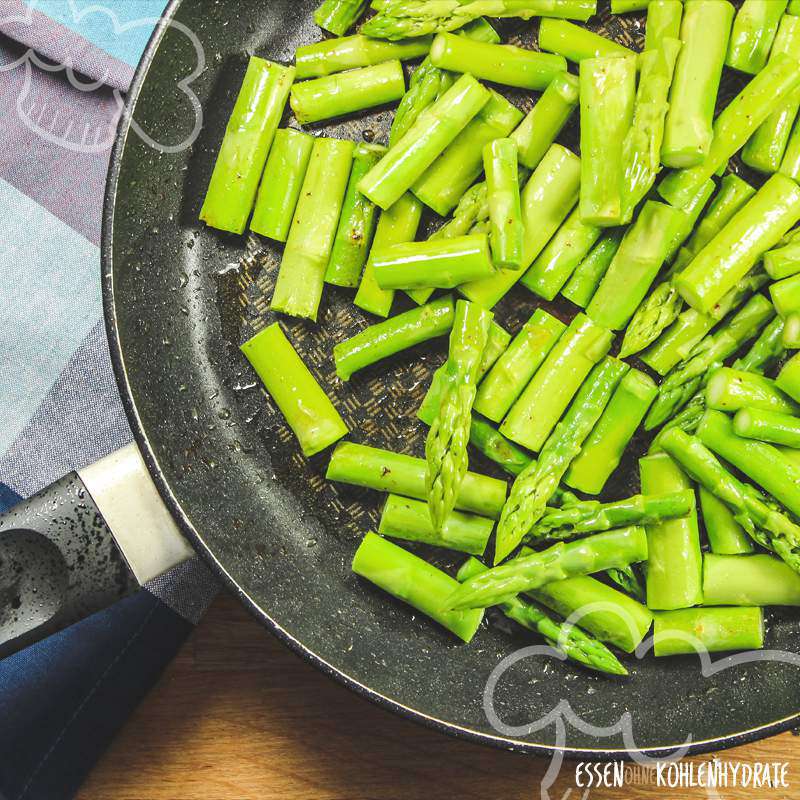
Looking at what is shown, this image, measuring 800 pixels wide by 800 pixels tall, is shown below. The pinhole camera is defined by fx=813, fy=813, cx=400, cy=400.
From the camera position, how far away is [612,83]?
2.48 meters

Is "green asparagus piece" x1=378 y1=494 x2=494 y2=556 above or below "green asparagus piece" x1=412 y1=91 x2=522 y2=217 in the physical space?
below

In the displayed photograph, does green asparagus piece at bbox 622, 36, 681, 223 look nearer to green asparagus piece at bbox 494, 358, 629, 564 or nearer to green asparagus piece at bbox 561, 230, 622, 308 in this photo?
green asparagus piece at bbox 561, 230, 622, 308

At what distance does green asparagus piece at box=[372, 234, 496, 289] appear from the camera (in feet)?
8.11

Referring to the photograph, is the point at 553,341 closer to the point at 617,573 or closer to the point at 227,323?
the point at 617,573

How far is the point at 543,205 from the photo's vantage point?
2.58 m

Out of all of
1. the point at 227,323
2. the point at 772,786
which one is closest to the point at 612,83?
the point at 227,323

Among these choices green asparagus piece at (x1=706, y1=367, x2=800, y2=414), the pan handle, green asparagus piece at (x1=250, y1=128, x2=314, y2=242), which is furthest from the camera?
green asparagus piece at (x1=250, y1=128, x2=314, y2=242)

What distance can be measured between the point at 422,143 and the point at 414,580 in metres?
1.37

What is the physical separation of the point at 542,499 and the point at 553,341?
516mm

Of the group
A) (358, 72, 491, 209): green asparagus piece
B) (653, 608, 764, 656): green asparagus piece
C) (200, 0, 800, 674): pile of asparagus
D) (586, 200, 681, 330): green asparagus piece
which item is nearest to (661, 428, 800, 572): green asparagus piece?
(200, 0, 800, 674): pile of asparagus

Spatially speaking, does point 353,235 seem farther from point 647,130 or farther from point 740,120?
point 740,120

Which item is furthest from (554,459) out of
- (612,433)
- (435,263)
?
(435,263)

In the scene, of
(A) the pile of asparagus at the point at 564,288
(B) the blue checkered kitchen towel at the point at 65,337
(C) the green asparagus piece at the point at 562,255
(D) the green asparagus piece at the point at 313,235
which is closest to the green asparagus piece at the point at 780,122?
(A) the pile of asparagus at the point at 564,288

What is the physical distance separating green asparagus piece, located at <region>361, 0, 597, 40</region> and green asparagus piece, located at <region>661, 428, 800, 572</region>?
55.8 inches
